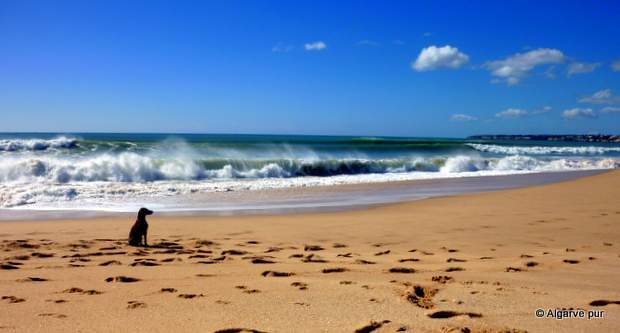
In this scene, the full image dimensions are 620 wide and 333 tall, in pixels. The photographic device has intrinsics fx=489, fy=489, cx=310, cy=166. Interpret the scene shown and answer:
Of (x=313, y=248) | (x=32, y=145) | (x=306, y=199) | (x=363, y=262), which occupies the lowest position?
(x=306, y=199)

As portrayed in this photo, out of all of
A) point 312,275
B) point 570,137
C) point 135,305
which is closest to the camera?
point 135,305

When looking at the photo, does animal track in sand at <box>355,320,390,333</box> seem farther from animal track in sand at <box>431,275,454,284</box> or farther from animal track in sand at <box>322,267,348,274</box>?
animal track in sand at <box>322,267,348,274</box>

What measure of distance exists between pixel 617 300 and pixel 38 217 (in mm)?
10066

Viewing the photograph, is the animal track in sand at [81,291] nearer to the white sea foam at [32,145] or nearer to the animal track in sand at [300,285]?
the animal track in sand at [300,285]

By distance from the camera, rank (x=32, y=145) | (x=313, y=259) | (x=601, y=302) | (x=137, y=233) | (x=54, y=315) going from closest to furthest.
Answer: (x=54, y=315)
(x=601, y=302)
(x=313, y=259)
(x=137, y=233)
(x=32, y=145)

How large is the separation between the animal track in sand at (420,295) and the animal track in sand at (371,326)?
0.51 meters

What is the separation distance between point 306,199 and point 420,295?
964 cm

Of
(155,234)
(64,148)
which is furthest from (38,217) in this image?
(64,148)

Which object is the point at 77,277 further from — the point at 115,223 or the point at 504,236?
the point at 504,236

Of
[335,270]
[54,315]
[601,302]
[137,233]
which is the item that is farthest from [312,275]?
[137,233]

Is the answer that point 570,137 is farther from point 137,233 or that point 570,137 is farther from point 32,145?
point 137,233

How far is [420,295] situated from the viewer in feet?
13.0

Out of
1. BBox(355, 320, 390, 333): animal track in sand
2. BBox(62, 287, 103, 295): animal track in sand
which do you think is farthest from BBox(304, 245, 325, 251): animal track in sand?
BBox(355, 320, 390, 333): animal track in sand

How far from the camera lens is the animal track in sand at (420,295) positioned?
A: 3.68 meters
